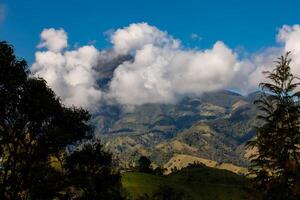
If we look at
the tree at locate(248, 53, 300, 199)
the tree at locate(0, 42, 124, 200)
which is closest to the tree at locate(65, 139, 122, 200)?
the tree at locate(0, 42, 124, 200)

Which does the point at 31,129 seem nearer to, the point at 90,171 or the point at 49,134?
the point at 49,134

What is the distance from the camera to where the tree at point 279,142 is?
46656mm

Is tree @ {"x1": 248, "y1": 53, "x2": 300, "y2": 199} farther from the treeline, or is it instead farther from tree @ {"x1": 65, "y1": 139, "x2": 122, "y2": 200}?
tree @ {"x1": 65, "y1": 139, "x2": 122, "y2": 200}

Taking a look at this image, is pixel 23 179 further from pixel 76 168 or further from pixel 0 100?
pixel 76 168

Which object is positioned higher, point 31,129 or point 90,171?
point 31,129

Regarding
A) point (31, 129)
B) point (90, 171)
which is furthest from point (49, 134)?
point (90, 171)

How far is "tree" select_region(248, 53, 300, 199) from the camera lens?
46656mm

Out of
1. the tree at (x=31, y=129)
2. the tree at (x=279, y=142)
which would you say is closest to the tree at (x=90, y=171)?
the tree at (x=31, y=129)

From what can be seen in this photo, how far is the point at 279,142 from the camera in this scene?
165ft

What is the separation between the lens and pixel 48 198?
54.3 m

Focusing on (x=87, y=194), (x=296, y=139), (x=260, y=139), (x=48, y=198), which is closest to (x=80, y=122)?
(x=48, y=198)

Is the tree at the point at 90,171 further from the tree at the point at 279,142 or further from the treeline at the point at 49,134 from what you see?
the tree at the point at 279,142

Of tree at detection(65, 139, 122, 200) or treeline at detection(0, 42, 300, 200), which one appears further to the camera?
tree at detection(65, 139, 122, 200)

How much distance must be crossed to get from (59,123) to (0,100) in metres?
11.8
